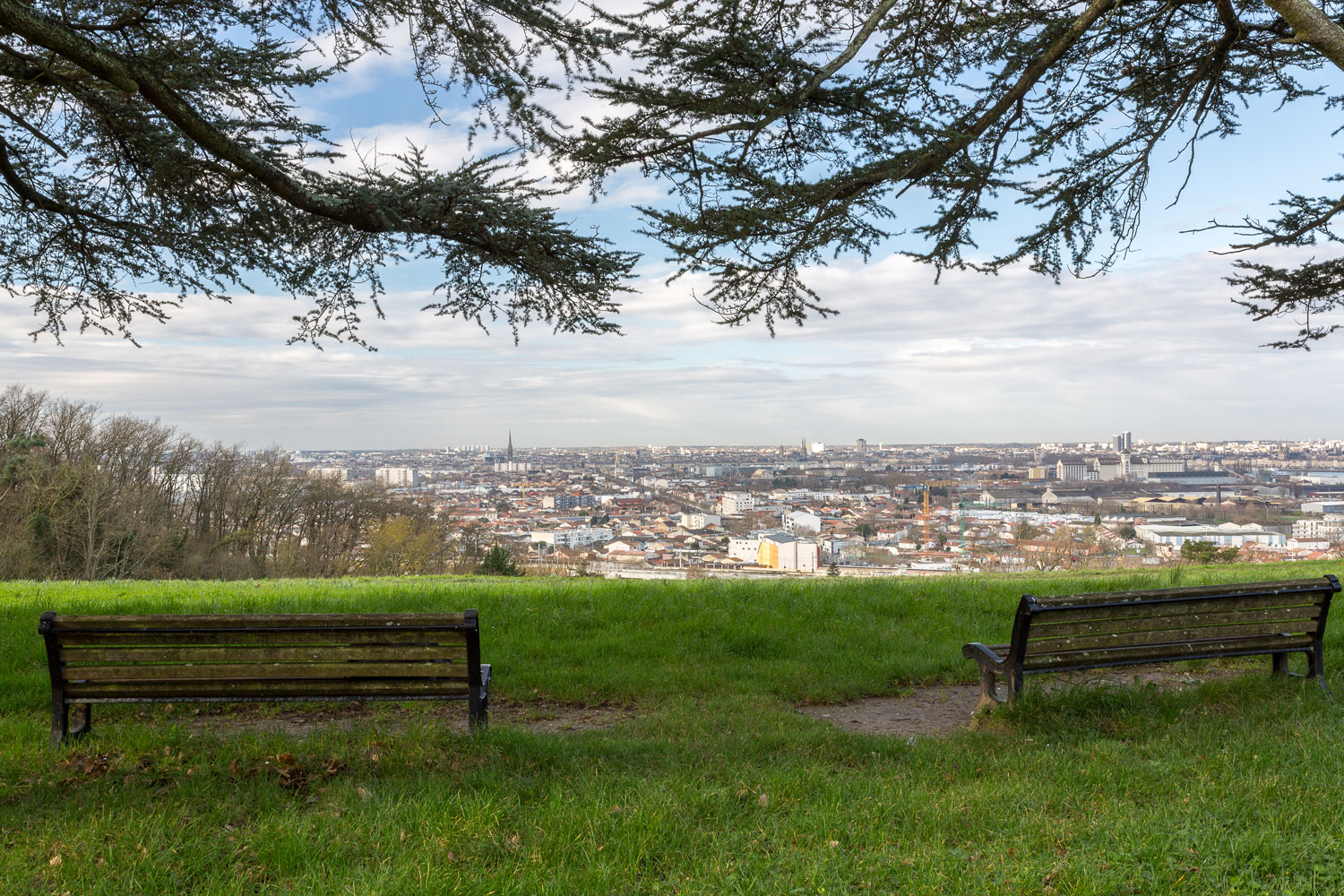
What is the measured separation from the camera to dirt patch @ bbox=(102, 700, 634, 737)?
5168mm

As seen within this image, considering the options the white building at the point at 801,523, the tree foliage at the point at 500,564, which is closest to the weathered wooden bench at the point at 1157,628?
the tree foliage at the point at 500,564

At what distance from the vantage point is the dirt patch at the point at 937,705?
547 centimetres

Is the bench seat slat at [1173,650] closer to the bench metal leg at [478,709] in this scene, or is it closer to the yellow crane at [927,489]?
the bench metal leg at [478,709]

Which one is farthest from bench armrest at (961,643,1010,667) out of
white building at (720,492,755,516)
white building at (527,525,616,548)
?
white building at (720,492,755,516)

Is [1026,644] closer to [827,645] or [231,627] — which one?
[827,645]

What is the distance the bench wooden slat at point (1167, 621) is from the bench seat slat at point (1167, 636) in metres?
0.03

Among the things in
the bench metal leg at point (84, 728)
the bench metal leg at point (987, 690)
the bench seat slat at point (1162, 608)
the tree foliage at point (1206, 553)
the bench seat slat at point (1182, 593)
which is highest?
the bench seat slat at point (1182, 593)

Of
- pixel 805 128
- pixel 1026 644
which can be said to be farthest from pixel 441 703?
pixel 805 128

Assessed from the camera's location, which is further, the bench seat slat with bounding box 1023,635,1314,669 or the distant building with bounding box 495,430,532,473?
the distant building with bounding box 495,430,532,473

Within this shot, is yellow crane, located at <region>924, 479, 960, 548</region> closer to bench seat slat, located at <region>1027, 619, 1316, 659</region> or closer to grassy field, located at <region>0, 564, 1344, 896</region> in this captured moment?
bench seat slat, located at <region>1027, 619, 1316, 659</region>

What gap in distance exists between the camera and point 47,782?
3947 millimetres

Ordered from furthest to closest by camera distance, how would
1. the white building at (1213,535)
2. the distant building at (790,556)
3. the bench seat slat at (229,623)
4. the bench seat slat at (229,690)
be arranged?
A: the distant building at (790,556) → the white building at (1213,535) → the bench seat slat at (229,690) → the bench seat slat at (229,623)

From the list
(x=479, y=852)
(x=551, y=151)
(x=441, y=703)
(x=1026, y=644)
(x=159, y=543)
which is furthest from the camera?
(x=159, y=543)

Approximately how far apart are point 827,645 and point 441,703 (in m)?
3.30
